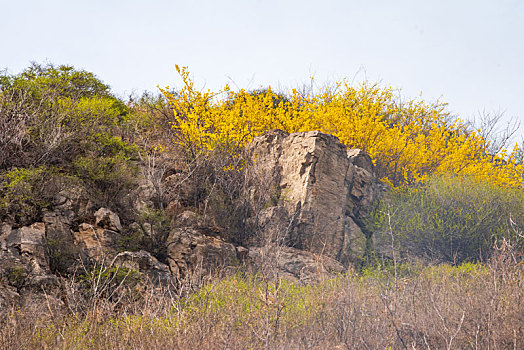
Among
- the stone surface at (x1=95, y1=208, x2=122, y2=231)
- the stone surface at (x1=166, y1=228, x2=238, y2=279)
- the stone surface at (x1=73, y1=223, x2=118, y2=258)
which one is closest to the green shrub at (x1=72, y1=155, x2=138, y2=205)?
the stone surface at (x1=95, y1=208, x2=122, y2=231)

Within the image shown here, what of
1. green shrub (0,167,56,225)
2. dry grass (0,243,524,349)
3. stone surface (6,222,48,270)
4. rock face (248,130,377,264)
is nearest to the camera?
dry grass (0,243,524,349)

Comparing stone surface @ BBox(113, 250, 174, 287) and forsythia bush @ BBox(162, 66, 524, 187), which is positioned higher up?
forsythia bush @ BBox(162, 66, 524, 187)

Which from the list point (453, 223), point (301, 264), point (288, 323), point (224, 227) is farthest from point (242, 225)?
point (453, 223)

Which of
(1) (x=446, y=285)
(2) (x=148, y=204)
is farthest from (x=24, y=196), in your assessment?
(1) (x=446, y=285)

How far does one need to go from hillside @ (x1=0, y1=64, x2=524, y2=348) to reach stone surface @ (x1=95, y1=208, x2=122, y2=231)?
0.8 inches

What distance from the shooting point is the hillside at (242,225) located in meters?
5.13

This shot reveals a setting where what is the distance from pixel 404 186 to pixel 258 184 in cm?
488

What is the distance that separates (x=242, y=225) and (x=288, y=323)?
405cm

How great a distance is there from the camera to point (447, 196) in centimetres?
1120

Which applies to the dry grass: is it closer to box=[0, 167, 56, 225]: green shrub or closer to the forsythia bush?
box=[0, 167, 56, 225]: green shrub

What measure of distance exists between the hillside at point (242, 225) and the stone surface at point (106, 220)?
2 cm

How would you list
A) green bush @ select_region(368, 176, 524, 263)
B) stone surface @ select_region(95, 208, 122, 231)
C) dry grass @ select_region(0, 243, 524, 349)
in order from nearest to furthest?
dry grass @ select_region(0, 243, 524, 349) → stone surface @ select_region(95, 208, 122, 231) → green bush @ select_region(368, 176, 524, 263)

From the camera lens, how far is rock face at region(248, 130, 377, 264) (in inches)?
390

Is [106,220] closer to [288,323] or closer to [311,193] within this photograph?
[288,323]
